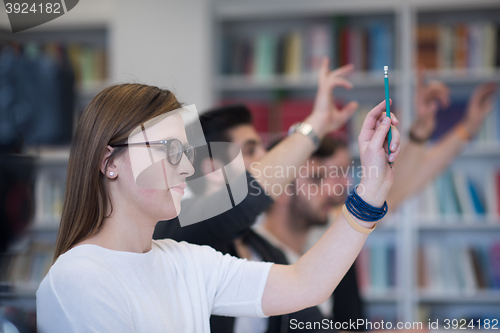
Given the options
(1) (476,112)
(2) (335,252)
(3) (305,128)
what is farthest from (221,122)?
(1) (476,112)

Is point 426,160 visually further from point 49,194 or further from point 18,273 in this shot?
point 49,194

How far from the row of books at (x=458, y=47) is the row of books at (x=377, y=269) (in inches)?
41.9

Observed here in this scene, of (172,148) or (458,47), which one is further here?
(458,47)

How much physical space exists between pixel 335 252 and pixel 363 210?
9cm

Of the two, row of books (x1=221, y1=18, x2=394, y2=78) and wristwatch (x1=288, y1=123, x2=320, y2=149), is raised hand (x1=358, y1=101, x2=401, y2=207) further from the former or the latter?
row of books (x1=221, y1=18, x2=394, y2=78)

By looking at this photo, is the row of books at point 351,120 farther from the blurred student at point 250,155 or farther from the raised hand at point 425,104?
the blurred student at point 250,155

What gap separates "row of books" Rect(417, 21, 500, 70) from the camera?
2482mm

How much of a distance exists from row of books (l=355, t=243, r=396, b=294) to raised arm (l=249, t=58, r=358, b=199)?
1497 mm

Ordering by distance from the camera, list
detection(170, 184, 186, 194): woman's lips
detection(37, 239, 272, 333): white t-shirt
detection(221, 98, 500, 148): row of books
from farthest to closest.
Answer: detection(221, 98, 500, 148): row of books < detection(170, 184, 186, 194): woman's lips < detection(37, 239, 272, 333): white t-shirt
